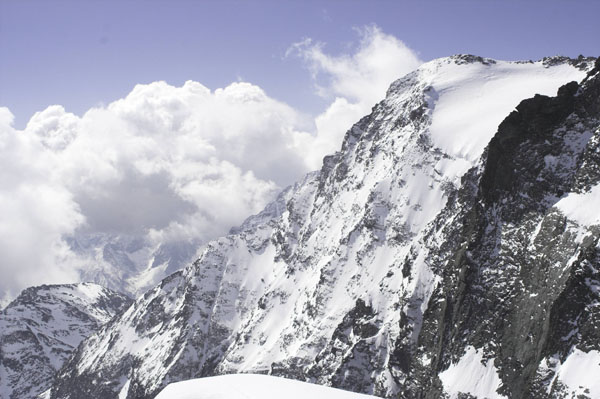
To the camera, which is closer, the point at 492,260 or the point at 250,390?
the point at 250,390

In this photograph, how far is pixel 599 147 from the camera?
66.1 metres

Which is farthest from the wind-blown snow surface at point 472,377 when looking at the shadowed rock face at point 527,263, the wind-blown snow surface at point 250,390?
the wind-blown snow surface at point 250,390

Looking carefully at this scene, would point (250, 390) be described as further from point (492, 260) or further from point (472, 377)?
point (492, 260)

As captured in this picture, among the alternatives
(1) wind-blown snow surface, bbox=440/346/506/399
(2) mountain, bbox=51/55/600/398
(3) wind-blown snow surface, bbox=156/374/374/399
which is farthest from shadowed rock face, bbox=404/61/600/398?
(3) wind-blown snow surface, bbox=156/374/374/399

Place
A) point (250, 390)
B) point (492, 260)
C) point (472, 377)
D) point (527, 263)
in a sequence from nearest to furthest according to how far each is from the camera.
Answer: point (250, 390) < point (472, 377) < point (527, 263) < point (492, 260)

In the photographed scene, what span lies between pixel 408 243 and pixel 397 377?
43.6 metres

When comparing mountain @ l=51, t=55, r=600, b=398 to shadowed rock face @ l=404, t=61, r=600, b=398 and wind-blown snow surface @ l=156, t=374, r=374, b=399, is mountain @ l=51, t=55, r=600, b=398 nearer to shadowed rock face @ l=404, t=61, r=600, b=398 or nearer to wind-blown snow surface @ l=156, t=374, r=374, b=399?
shadowed rock face @ l=404, t=61, r=600, b=398

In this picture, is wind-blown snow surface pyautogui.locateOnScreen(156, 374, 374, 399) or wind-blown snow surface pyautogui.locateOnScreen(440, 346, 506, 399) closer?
wind-blown snow surface pyautogui.locateOnScreen(156, 374, 374, 399)

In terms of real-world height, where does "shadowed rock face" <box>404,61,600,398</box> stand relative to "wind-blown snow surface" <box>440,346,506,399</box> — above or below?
above

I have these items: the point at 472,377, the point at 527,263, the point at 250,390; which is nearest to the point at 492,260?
the point at 527,263

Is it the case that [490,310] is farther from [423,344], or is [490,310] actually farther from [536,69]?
[536,69]

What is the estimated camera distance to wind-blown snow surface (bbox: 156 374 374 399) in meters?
29.7

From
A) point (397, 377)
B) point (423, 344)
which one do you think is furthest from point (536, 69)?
point (423, 344)

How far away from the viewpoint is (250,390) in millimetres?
30484
